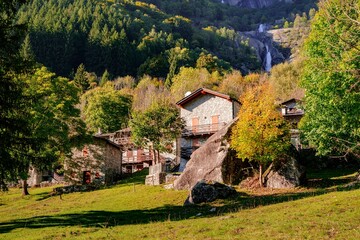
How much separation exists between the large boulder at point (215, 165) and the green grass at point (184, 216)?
2.35 metres

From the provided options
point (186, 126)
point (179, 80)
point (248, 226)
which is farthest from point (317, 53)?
point (179, 80)

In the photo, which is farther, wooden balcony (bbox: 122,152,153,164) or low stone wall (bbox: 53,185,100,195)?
wooden balcony (bbox: 122,152,153,164)

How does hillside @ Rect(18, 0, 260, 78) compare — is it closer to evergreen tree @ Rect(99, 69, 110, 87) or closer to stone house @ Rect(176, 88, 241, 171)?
evergreen tree @ Rect(99, 69, 110, 87)

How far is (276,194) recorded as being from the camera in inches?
1160

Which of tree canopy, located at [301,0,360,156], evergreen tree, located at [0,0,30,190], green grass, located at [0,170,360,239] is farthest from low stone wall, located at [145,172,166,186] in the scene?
evergreen tree, located at [0,0,30,190]

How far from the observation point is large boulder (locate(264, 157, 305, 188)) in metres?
32.2

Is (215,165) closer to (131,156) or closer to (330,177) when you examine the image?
(330,177)

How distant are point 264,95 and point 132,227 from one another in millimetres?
18992

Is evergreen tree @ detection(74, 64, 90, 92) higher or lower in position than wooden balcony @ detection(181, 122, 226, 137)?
higher

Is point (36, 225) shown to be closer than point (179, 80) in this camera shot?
Yes

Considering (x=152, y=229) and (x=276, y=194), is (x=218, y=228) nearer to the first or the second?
(x=152, y=229)

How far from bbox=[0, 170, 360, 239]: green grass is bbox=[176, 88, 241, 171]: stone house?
19.2 meters

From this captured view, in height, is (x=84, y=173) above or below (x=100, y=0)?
below

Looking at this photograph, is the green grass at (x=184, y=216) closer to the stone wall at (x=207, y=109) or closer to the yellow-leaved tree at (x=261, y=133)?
the yellow-leaved tree at (x=261, y=133)
